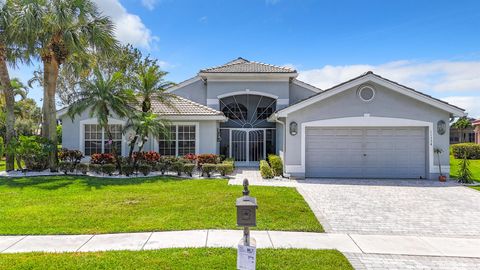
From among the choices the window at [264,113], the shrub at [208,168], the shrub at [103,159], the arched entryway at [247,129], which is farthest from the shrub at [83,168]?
the window at [264,113]

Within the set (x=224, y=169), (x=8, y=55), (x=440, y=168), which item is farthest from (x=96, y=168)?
(x=440, y=168)

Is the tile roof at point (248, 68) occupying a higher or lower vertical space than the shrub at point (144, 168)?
higher

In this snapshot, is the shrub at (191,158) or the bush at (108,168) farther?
the shrub at (191,158)

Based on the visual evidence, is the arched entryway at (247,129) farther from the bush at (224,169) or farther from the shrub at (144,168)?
the shrub at (144,168)

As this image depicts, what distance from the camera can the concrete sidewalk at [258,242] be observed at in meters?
6.14

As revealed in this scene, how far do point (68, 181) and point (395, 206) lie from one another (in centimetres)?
1358

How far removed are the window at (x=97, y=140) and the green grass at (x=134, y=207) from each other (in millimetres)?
4940

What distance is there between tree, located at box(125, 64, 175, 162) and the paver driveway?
833cm

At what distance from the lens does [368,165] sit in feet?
50.4

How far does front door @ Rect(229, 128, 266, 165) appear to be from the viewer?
21.2 meters

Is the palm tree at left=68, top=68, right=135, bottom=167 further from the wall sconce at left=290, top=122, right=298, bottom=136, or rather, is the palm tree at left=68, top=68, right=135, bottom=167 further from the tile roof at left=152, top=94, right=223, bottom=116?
the wall sconce at left=290, top=122, right=298, bottom=136

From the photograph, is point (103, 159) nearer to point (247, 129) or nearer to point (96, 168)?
point (96, 168)

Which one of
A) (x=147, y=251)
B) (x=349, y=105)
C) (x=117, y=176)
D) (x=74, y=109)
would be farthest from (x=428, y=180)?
(x=74, y=109)

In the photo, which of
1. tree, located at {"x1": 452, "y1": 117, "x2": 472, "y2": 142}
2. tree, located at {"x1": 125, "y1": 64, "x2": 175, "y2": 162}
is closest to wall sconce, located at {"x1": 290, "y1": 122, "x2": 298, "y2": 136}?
tree, located at {"x1": 125, "y1": 64, "x2": 175, "y2": 162}
